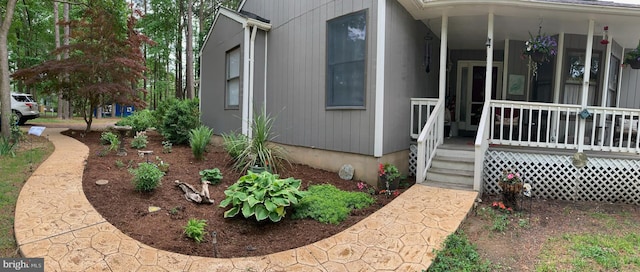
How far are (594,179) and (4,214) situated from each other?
762 centimetres

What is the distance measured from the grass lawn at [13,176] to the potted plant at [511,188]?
5.32 meters

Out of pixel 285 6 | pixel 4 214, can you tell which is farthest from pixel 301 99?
pixel 4 214

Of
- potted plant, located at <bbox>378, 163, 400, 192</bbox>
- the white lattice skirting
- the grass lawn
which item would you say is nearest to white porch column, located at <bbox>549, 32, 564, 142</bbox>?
the white lattice skirting

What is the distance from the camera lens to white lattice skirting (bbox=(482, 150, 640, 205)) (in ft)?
16.1

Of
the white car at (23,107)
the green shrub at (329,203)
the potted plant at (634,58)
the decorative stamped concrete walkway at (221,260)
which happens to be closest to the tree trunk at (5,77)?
the decorative stamped concrete walkway at (221,260)

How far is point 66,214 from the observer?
A: 366 centimetres

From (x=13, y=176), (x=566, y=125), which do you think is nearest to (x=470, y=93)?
(x=566, y=125)

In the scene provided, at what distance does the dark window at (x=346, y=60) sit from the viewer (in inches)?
211

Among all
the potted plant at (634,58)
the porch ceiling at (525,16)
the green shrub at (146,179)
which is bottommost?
the green shrub at (146,179)

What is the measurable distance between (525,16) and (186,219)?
19.1 feet

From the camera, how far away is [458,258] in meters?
3.12

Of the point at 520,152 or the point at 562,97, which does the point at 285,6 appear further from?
the point at 562,97

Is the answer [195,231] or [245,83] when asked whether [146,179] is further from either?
[245,83]

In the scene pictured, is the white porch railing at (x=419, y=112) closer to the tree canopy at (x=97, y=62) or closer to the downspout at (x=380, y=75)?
the downspout at (x=380, y=75)
